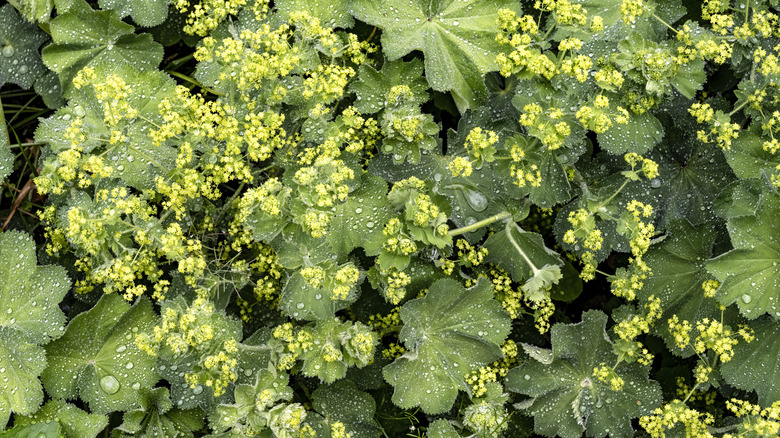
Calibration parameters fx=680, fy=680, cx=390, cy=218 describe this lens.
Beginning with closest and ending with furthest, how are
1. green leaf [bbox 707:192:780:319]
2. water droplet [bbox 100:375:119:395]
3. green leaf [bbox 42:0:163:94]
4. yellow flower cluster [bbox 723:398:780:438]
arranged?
yellow flower cluster [bbox 723:398:780:438]
green leaf [bbox 707:192:780:319]
water droplet [bbox 100:375:119:395]
green leaf [bbox 42:0:163:94]

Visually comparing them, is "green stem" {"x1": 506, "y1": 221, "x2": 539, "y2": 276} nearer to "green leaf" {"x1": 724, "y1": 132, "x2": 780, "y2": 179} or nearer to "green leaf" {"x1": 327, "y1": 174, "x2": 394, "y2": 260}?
"green leaf" {"x1": 327, "y1": 174, "x2": 394, "y2": 260}

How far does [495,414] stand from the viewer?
296cm

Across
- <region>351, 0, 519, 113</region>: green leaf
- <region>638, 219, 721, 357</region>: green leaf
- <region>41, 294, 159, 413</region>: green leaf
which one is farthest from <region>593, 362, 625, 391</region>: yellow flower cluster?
<region>41, 294, 159, 413</region>: green leaf

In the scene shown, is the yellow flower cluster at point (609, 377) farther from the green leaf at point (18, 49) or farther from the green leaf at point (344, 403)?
the green leaf at point (18, 49)

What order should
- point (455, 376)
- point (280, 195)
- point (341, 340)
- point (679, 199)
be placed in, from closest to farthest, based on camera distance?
1. point (280, 195)
2. point (341, 340)
3. point (455, 376)
4. point (679, 199)

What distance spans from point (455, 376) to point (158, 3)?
2272 mm

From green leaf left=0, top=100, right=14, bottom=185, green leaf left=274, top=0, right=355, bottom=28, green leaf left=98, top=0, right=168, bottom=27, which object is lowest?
green leaf left=0, top=100, right=14, bottom=185

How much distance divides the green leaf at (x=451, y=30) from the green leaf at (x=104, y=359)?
174 cm

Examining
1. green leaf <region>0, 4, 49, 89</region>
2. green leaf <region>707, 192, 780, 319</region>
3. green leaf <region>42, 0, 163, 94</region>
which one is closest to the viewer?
green leaf <region>707, 192, 780, 319</region>

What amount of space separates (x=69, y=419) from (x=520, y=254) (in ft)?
7.23

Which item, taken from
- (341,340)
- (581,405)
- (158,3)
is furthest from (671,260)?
(158,3)

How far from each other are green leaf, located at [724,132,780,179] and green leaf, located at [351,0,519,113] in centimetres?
113

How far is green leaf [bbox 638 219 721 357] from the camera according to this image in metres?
3.09

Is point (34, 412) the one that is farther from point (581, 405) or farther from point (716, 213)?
point (716, 213)
